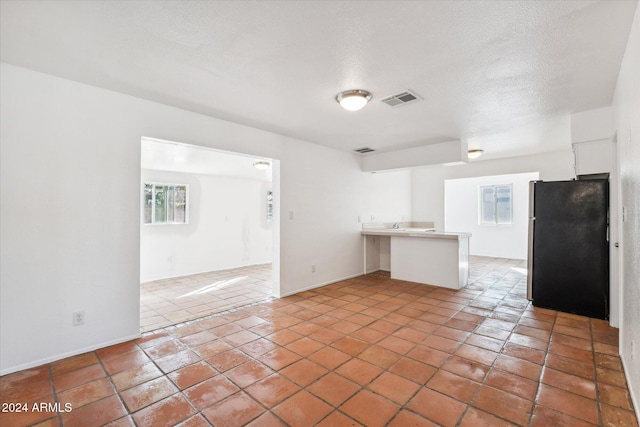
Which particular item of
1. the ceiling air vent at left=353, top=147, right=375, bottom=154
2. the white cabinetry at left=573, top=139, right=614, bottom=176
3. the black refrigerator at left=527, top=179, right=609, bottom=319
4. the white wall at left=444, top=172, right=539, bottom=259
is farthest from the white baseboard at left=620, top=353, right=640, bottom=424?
the white wall at left=444, top=172, right=539, bottom=259

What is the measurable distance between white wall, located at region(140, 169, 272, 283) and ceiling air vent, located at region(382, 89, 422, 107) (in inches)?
201

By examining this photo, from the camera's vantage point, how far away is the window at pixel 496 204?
8.16 meters

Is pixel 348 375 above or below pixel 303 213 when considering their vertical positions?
below

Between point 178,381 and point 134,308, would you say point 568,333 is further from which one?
point 134,308

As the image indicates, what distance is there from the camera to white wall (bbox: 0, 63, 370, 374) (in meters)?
2.37

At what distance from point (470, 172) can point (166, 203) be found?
721 centimetres

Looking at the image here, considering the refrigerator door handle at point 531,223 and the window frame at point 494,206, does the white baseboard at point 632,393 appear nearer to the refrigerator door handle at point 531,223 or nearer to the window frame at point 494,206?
the refrigerator door handle at point 531,223

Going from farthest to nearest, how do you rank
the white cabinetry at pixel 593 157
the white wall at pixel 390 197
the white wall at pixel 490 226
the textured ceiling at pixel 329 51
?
the white wall at pixel 490 226 → the white wall at pixel 390 197 → the white cabinetry at pixel 593 157 → the textured ceiling at pixel 329 51

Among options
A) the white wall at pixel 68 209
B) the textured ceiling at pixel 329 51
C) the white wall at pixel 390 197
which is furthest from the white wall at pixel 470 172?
the white wall at pixel 68 209

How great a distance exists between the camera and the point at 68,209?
8.60 feet

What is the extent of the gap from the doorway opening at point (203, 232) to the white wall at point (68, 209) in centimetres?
80

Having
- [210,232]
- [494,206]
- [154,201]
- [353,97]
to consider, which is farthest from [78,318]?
[494,206]

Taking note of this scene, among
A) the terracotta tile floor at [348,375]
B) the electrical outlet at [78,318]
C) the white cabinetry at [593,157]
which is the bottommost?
the terracotta tile floor at [348,375]

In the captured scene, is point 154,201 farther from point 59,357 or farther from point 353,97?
point 353,97
